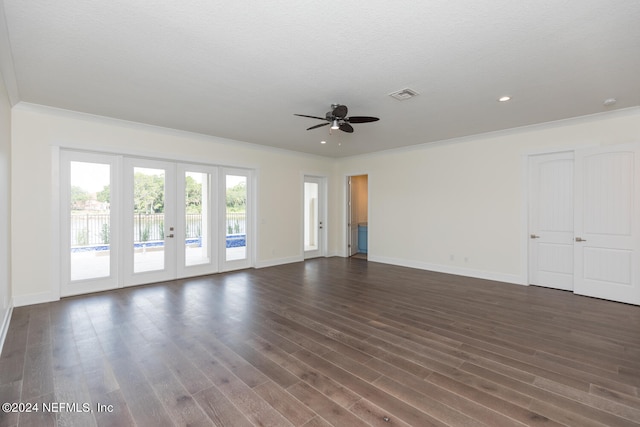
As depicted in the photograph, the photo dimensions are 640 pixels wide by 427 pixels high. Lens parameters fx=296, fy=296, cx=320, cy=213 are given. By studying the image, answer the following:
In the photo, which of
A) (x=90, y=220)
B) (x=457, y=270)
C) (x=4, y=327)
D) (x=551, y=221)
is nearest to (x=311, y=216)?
(x=457, y=270)

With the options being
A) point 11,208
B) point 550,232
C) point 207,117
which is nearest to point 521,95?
point 550,232

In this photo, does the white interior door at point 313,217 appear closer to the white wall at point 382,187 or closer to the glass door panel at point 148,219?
the white wall at point 382,187

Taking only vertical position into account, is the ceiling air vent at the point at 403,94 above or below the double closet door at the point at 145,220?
above

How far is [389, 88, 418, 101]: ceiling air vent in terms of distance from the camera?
142 inches

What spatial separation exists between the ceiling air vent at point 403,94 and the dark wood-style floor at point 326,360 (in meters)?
2.79

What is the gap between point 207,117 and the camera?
4711 millimetres

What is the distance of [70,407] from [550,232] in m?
6.59

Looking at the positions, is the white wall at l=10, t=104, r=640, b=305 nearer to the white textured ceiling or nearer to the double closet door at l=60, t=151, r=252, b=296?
the double closet door at l=60, t=151, r=252, b=296

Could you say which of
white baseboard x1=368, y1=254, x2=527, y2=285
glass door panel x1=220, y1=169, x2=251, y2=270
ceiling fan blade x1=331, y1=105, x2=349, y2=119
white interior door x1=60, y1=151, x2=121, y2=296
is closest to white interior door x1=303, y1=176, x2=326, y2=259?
white baseboard x1=368, y1=254, x2=527, y2=285

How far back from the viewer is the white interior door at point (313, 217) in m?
8.06

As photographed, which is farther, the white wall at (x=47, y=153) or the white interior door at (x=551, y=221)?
the white interior door at (x=551, y=221)

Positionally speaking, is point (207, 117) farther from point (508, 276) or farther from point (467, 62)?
point (508, 276)

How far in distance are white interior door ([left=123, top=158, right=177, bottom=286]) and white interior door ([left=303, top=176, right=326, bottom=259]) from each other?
11.1 feet

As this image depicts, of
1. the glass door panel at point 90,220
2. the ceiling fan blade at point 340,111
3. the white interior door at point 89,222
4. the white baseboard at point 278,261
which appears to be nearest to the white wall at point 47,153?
the white interior door at point 89,222
